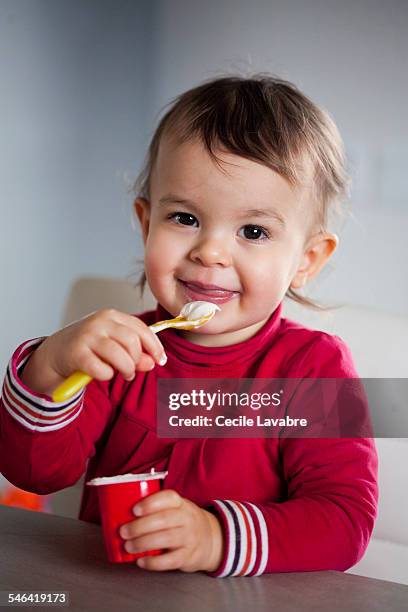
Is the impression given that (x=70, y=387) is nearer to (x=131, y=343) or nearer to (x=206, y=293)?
(x=131, y=343)

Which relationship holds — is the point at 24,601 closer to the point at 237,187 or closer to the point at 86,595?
the point at 86,595

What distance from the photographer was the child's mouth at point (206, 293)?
1.08 m

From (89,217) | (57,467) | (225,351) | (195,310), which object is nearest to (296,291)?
(225,351)

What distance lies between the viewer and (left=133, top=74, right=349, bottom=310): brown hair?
1.09m

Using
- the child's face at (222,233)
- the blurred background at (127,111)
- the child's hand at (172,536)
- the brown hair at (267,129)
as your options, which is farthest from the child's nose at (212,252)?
the blurred background at (127,111)

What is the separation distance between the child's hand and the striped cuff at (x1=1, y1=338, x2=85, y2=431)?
201 mm

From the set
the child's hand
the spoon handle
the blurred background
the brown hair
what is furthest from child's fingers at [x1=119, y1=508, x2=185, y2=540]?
the blurred background

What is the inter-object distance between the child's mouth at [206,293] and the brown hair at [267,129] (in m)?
0.16

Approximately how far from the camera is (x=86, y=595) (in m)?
0.74

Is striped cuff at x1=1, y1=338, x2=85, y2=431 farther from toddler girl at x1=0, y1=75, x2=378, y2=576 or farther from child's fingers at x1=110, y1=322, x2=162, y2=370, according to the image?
child's fingers at x1=110, y1=322, x2=162, y2=370

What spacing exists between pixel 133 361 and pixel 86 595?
0.23 metres

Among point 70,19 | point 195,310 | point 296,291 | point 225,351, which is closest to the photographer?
point 195,310

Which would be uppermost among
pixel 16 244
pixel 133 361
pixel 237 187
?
pixel 237 187

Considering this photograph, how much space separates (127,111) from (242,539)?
8.97ft
